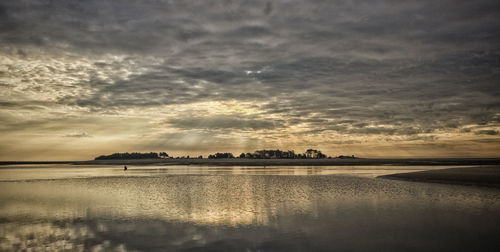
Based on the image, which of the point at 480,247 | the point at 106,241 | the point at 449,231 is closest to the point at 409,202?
the point at 449,231

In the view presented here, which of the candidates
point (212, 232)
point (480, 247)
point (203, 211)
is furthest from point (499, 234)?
point (203, 211)

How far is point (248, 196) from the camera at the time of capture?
27734 mm

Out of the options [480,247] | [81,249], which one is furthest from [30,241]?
[480,247]

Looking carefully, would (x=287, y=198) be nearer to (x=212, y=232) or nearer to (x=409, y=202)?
(x=409, y=202)

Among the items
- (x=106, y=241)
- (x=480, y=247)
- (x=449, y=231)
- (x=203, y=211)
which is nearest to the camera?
(x=480, y=247)

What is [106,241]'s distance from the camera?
46.7 ft

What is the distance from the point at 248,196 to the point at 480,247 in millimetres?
17539

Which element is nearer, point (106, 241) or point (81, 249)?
point (81, 249)

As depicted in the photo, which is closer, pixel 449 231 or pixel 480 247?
pixel 480 247

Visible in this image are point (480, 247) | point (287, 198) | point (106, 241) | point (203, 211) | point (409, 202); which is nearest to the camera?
point (480, 247)

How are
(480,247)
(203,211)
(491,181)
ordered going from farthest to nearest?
1. (491,181)
2. (203,211)
3. (480,247)

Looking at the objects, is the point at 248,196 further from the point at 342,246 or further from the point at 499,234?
the point at 499,234

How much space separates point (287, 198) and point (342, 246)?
43.9 ft

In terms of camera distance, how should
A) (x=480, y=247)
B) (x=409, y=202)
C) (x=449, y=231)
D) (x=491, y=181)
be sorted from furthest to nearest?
(x=491, y=181), (x=409, y=202), (x=449, y=231), (x=480, y=247)
